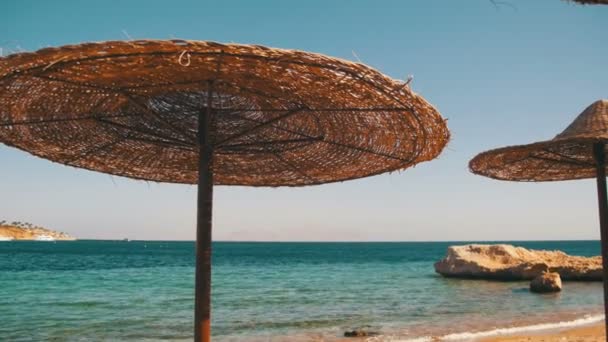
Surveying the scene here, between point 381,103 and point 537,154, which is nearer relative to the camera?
point 381,103

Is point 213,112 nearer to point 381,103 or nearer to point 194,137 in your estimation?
point 194,137

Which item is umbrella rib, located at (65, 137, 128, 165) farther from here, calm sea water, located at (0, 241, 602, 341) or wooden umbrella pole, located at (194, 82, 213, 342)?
calm sea water, located at (0, 241, 602, 341)

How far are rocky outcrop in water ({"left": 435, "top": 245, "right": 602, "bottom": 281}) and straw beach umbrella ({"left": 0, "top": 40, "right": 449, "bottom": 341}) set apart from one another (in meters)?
27.5

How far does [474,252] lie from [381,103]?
31.5m

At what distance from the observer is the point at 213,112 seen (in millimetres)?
5070

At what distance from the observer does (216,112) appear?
16.9ft

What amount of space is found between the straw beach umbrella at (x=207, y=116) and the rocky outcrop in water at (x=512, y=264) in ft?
90.1

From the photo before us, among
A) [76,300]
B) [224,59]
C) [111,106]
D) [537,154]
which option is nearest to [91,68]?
[224,59]

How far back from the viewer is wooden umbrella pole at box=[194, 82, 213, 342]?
4312 mm

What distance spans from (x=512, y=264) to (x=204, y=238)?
98.9 ft

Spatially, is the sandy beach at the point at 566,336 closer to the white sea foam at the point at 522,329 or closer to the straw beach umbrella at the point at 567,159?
the white sea foam at the point at 522,329

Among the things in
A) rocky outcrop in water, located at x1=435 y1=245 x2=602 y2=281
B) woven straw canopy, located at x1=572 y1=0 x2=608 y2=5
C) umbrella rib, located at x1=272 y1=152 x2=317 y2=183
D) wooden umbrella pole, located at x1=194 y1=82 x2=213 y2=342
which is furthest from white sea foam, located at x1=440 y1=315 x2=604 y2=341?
rocky outcrop in water, located at x1=435 y1=245 x2=602 y2=281

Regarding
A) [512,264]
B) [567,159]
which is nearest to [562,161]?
[567,159]

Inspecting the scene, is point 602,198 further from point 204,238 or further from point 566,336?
point 566,336
